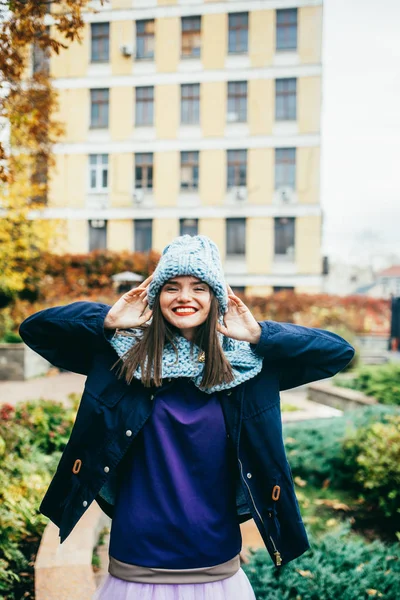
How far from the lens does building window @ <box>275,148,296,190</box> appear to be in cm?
2534

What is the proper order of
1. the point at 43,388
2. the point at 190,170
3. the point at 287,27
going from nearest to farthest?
the point at 43,388
the point at 287,27
the point at 190,170

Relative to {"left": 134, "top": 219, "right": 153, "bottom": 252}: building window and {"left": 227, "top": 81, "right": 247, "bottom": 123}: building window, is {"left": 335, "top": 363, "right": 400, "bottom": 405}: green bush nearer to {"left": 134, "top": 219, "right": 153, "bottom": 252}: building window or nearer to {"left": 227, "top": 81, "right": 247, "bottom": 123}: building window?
{"left": 134, "top": 219, "right": 153, "bottom": 252}: building window

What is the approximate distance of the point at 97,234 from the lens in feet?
86.2

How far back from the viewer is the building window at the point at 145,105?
A: 25.9 metres

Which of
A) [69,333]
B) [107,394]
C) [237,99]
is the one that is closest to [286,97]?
[237,99]

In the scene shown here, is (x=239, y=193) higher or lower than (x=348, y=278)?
higher

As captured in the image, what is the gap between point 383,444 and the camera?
4.82 meters

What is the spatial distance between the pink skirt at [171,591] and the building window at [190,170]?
2453 centimetres

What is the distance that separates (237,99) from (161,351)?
25.1 m

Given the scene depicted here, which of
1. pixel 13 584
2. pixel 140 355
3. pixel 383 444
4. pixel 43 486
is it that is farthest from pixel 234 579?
pixel 383 444

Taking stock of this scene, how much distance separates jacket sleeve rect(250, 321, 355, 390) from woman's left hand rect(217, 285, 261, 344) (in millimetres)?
35

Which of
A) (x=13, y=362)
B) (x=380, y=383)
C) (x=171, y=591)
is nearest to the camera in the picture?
(x=171, y=591)

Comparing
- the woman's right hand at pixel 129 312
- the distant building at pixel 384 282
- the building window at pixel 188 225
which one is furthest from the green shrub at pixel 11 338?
the distant building at pixel 384 282

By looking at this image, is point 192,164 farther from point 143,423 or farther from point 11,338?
point 143,423
